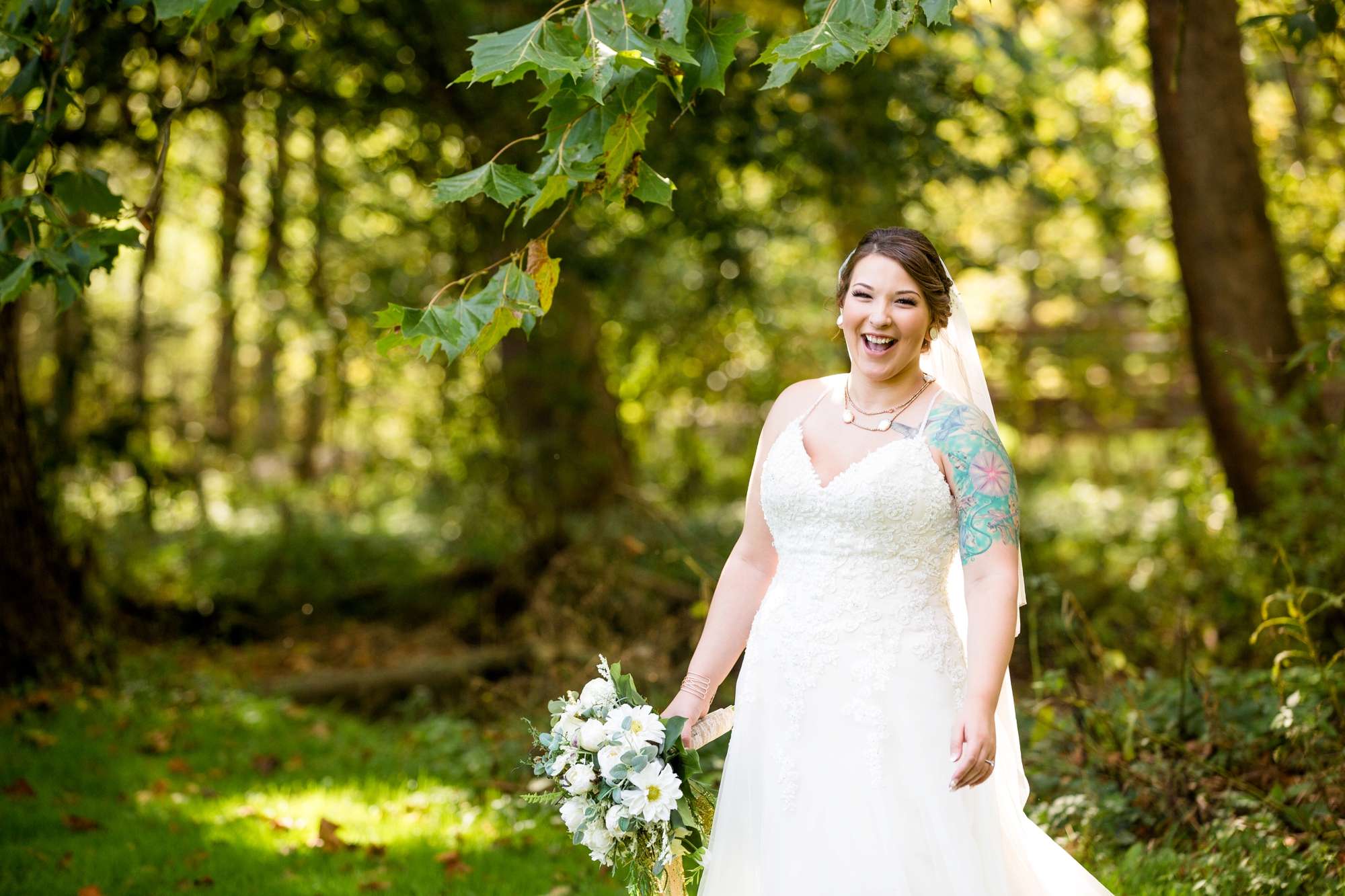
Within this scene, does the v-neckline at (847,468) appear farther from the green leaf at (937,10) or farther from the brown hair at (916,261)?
the green leaf at (937,10)

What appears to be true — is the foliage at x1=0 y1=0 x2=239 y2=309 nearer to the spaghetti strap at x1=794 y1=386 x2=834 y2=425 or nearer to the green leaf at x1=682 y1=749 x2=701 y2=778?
the spaghetti strap at x1=794 y1=386 x2=834 y2=425

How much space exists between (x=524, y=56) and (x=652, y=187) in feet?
2.11

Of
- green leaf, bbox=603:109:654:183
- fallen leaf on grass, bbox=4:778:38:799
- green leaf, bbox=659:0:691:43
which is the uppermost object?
green leaf, bbox=659:0:691:43

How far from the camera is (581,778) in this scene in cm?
248

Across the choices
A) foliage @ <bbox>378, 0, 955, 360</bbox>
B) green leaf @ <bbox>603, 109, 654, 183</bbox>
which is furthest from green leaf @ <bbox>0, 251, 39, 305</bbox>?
green leaf @ <bbox>603, 109, 654, 183</bbox>

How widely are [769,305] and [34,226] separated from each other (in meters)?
7.66

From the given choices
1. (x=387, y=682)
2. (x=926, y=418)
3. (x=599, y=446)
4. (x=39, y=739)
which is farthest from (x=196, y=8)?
(x=599, y=446)

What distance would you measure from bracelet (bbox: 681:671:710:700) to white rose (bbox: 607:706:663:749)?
0.28 metres

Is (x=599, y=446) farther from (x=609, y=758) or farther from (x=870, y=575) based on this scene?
(x=609, y=758)

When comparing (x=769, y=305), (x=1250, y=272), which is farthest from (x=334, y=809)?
(x=769, y=305)

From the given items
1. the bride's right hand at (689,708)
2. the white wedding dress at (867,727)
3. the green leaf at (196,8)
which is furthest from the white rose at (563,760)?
the green leaf at (196,8)

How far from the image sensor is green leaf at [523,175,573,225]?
2.76 meters

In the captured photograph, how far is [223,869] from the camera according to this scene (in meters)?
4.09

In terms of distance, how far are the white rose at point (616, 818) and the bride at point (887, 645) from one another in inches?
13.9
